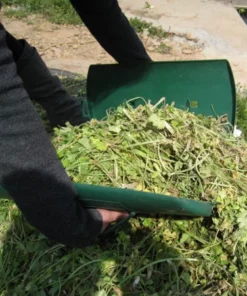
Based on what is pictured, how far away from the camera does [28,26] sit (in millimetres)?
4129

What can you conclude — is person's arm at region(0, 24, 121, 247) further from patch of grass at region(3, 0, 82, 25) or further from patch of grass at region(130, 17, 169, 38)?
patch of grass at region(3, 0, 82, 25)

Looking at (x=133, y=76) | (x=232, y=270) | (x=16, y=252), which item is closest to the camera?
(x=232, y=270)

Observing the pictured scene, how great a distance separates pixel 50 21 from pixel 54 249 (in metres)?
3.06

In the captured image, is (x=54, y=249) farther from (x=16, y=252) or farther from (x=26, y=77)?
(x=26, y=77)

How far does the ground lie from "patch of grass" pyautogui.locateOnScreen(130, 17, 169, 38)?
6 cm

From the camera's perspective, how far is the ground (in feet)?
12.0

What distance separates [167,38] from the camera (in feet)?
12.9

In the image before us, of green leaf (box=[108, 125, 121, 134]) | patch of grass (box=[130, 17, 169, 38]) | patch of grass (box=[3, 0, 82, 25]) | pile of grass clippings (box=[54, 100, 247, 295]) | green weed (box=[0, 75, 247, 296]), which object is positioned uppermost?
green leaf (box=[108, 125, 121, 134])

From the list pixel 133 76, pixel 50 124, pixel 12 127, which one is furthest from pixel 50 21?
pixel 12 127

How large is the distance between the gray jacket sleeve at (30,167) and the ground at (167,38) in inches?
88.3

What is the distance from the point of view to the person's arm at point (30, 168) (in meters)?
1.16

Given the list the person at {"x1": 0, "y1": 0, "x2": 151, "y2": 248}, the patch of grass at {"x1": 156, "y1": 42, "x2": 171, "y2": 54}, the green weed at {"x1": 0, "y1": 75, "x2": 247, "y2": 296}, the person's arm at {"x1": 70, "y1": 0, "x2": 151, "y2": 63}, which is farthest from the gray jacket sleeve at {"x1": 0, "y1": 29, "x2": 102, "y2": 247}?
the patch of grass at {"x1": 156, "y1": 42, "x2": 171, "y2": 54}

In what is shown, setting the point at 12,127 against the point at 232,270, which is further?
the point at 232,270

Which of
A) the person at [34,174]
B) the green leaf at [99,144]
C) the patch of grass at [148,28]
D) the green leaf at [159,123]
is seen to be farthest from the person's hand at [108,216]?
the patch of grass at [148,28]
